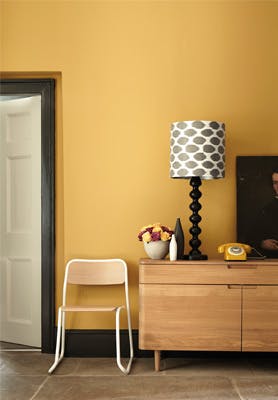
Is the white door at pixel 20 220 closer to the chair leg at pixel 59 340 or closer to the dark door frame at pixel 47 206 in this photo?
the dark door frame at pixel 47 206

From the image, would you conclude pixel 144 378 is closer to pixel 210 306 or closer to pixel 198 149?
pixel 210 306

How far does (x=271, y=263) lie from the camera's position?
420 cm

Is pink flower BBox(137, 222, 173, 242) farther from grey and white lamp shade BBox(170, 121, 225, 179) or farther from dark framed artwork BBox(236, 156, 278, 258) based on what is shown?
dark framed artwork BBox(236, 156, 278, 258)

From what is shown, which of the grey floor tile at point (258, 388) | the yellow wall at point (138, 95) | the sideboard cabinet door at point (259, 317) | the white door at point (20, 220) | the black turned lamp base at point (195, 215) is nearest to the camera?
the grey floor tile at point (258, 388)

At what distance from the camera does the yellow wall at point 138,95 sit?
4.75 metres

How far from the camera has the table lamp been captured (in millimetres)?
4293

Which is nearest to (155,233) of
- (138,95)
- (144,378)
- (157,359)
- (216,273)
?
(216,273)

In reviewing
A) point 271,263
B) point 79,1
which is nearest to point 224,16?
point 79,1

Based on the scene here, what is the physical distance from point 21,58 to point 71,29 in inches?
18.0

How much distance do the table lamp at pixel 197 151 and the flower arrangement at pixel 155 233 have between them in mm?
207

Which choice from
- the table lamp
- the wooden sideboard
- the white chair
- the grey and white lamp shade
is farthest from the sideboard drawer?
the grey and white lamp shade

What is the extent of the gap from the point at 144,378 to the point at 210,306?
0.67 metres

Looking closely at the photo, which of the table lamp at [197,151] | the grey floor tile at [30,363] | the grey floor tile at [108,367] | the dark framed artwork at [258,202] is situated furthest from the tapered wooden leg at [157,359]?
the dark framed artwork at [258,202]

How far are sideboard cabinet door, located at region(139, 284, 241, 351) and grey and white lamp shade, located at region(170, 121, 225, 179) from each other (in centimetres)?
81
